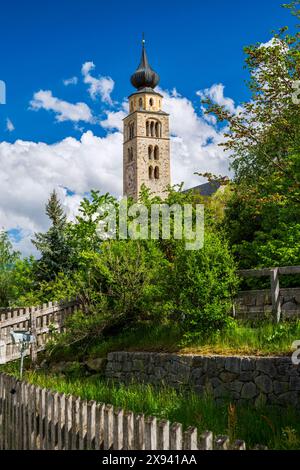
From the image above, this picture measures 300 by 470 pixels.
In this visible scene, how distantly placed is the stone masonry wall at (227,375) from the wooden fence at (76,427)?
122 inches

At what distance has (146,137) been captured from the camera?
8112cm

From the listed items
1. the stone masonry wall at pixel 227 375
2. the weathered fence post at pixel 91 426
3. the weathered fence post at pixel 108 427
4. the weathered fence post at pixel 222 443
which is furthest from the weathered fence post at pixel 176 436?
the stone masonry wall at pixel 227 375

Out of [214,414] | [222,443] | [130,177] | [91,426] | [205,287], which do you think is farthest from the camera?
[130,177]

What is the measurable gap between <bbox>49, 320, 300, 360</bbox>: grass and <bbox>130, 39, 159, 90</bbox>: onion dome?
73586mm

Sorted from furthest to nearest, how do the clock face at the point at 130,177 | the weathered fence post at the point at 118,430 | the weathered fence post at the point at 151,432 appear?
the clock face at the point at 130,177, the weathered fence post at the point at 118,430, the weathered fence post at the point at 151,432

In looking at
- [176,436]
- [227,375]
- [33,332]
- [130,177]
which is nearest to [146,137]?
[130,177]

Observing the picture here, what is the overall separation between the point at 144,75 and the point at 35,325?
72914mm

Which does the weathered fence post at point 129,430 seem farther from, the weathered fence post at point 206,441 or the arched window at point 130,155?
the arched window at point 130,155

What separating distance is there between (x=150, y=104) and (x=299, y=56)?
73.5 meters

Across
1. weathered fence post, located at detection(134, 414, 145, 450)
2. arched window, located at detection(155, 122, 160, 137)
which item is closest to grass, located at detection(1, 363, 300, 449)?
weathered fence post, located at detection(134, 414, 145, 450)

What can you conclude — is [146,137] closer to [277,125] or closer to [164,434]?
[277,125]

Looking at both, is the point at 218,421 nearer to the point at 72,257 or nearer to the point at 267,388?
the point at 267,388

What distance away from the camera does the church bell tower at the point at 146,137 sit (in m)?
79.1
